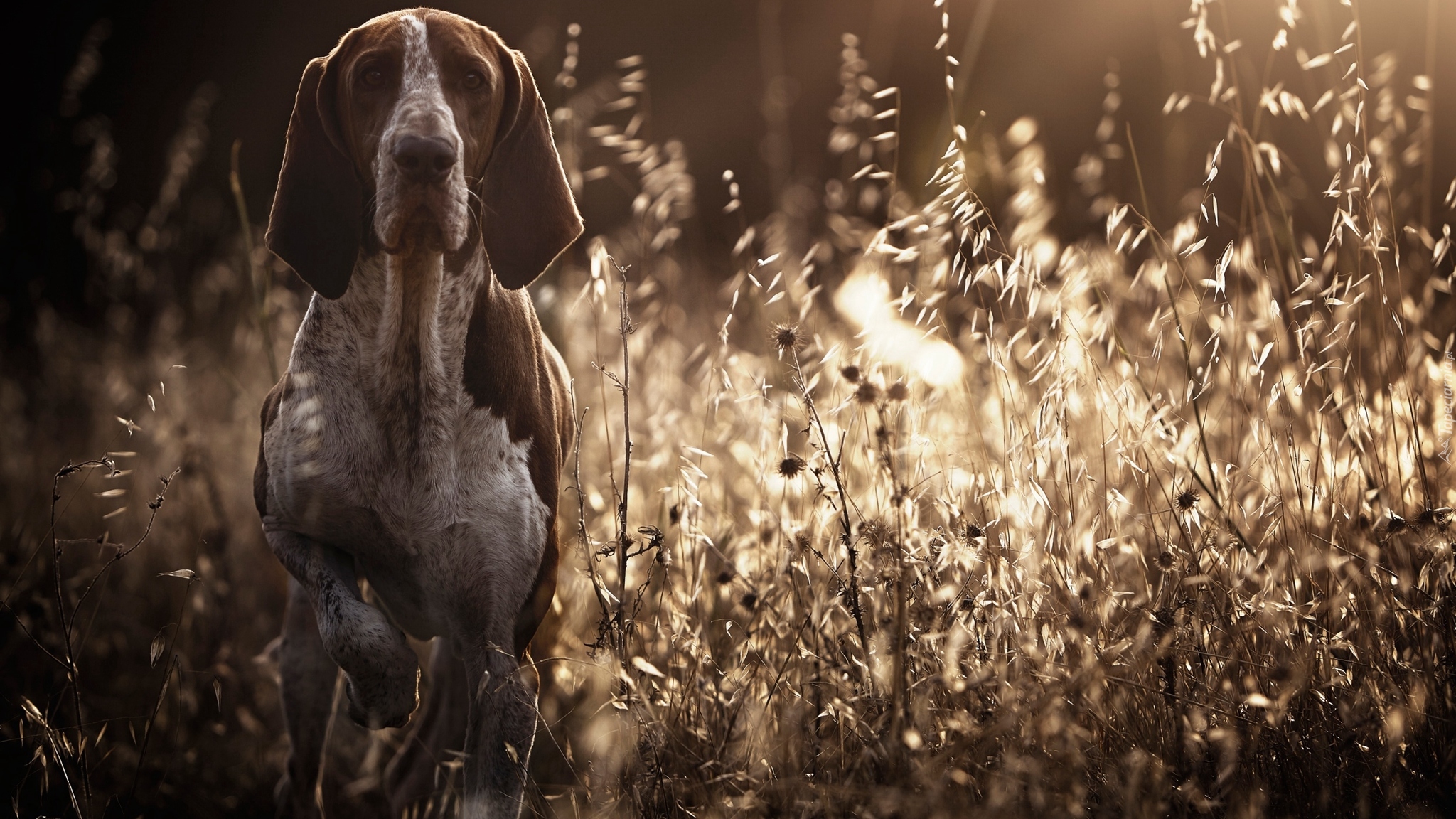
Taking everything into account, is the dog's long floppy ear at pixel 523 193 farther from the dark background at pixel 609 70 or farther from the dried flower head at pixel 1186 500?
the dark background at pixel 609 70

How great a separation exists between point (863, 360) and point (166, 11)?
27.0 ft

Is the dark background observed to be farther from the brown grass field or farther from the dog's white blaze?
the dog's white blaze

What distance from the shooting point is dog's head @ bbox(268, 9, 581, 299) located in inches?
89.7

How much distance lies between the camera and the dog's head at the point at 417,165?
228cm

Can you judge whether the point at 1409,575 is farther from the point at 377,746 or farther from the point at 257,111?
the point at 257,111

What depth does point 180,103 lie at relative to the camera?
820 cm

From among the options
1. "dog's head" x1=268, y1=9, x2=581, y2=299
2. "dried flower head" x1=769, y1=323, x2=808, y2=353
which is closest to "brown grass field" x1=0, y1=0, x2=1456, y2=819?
"dried flower head" x1=769, y1=323, x2=808, y2=353

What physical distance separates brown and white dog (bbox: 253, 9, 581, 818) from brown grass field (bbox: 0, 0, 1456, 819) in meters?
0.24

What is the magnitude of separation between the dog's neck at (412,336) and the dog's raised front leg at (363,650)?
38 cm

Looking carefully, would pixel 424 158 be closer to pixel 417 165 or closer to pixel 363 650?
pixel 417 165

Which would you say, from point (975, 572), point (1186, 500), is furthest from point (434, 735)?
point (1186, 500)

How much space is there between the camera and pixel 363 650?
2.10 m

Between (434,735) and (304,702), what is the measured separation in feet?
1.74

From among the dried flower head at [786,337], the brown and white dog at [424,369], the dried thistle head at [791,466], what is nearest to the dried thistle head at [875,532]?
the dried thistle head at [791,466]
